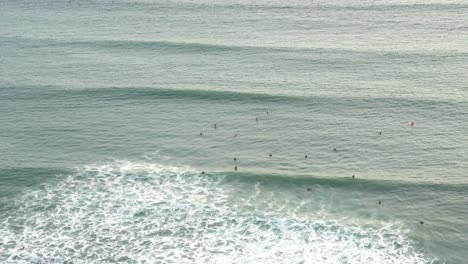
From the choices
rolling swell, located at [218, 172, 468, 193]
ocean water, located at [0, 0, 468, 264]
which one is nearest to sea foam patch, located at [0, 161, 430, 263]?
ocean water, located at [0, 0, 468, 264]

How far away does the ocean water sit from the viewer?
2472 inches

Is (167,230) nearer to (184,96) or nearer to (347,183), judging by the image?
(347,183)

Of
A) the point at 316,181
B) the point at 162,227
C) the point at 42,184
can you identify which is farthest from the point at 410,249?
the point at 42,184

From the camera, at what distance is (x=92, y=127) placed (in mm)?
86188

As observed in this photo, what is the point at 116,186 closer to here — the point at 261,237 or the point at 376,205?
the point at 261,237

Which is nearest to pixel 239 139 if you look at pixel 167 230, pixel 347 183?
pixel 347 183

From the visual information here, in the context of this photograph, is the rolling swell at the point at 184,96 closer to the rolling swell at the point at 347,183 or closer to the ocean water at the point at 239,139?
the ocean water at the point at 239,139

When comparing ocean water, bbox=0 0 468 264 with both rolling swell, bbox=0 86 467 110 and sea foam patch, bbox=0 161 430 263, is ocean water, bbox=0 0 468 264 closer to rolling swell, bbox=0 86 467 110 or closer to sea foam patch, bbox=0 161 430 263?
sea foam patch, bbox=0 161 430 263

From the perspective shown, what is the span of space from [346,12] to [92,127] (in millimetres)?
73564

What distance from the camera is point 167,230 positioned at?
6425 cm

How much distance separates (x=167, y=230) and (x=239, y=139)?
21964 mm

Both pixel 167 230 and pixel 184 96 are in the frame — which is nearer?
pixel 167 230

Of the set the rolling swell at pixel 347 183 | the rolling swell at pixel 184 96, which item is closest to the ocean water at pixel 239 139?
the rolling swell at pixel 347 183

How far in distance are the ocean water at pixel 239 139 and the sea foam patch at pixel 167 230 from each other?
0.70 feet
